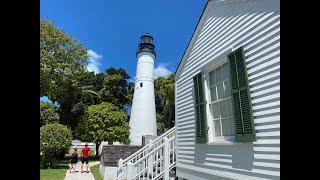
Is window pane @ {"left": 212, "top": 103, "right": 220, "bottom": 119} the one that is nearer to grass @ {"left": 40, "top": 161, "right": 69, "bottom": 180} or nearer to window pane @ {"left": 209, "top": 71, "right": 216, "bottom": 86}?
window pane @ {"left": 209, "top": 71, "right": 216, "bottom": 86}

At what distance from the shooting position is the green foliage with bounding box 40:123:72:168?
20797 millimetres

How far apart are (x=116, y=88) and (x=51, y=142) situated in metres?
24.6

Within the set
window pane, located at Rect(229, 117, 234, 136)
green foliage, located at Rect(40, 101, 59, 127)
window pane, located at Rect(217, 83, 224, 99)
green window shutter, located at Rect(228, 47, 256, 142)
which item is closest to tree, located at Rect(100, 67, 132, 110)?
green foliage, located at Rect(40, 101, 59, 127)

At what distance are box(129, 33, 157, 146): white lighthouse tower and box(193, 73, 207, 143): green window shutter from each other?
83.4ft

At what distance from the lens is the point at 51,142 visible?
822 inches

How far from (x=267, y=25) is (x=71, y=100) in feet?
115

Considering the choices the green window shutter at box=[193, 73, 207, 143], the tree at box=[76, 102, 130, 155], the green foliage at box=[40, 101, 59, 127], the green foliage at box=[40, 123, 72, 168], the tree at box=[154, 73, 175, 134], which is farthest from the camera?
the tree at box=[154, 73, 175, 134]

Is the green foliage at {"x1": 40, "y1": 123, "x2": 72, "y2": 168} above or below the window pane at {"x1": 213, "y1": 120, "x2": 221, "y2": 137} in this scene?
below

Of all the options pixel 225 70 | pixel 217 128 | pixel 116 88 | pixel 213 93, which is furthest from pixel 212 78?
pixel 116 88

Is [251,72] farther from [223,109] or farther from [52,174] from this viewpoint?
[52,174]

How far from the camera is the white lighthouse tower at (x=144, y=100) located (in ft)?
109

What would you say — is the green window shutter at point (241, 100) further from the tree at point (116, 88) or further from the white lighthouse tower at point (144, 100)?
the tree at point (116, 88)
